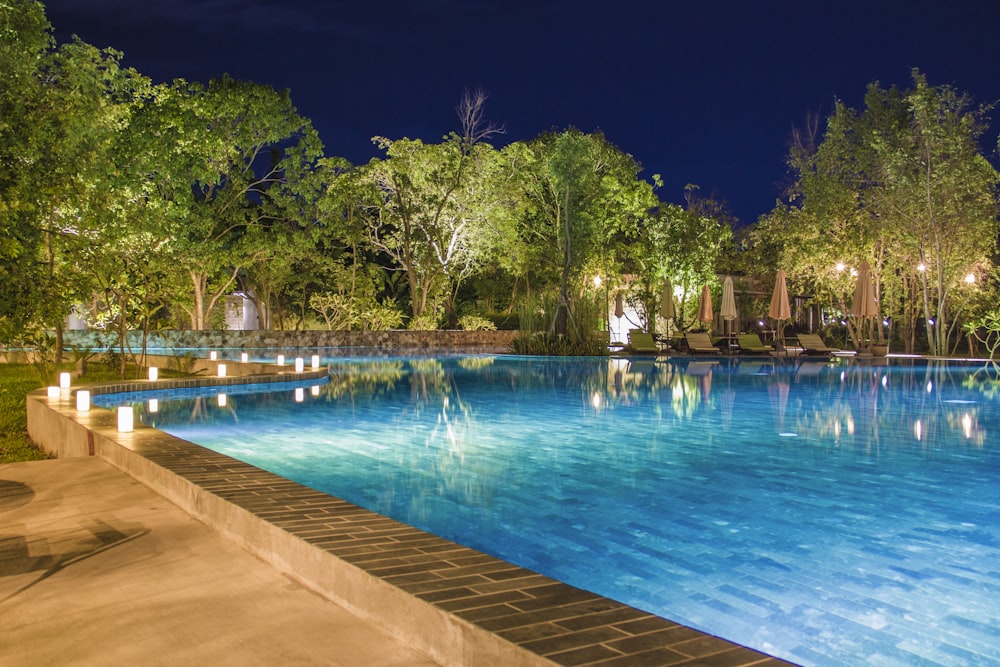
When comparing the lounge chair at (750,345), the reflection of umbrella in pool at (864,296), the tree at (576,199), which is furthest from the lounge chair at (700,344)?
the tree at (576,199)

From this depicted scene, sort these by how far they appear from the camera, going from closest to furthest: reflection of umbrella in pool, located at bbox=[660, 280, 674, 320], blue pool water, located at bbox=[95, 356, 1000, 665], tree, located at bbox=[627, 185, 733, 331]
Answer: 1. blue pool water, located at bbox=[95, 356, 1000, 665]
2. reflection of umbrella in pool, located at bbox=[660, 280, 674, 320]
3. tree, located at bbox=[627, 185, 733, 331]

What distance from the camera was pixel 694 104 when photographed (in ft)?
233

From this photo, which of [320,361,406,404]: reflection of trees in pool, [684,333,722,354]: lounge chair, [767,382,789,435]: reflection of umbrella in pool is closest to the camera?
[767,382,789,435]: reflection of umbrella in pool

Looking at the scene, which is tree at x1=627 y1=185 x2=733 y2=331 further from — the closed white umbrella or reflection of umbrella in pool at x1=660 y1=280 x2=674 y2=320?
the closed white umbrella

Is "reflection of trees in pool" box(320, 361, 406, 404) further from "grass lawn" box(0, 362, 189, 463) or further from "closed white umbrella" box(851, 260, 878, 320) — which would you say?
"closed white umbrella" box(851, 260, 878, 320)

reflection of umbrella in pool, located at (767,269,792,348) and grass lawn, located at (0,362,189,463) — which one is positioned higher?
reflection of umbrella in pool, located at (767,269,792,348)

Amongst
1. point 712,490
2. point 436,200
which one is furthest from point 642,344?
point 712,490

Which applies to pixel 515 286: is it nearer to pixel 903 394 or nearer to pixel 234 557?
pixel 903 394

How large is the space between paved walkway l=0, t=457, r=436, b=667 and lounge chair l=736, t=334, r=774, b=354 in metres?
21.6

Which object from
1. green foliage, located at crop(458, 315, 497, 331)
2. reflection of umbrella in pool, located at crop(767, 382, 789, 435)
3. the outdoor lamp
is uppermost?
green foliage, located at crop(458, 315, 497, 331)

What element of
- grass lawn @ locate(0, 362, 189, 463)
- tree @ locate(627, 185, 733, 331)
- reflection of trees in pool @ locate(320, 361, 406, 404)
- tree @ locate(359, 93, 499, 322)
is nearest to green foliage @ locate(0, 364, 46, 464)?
grass lawn @ locate(0, 362, 189, 463)

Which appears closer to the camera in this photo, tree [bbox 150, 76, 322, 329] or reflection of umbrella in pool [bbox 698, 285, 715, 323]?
tree [bbox 150, 76, 322, 329]

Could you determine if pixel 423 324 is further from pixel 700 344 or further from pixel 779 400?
pixel 779 400

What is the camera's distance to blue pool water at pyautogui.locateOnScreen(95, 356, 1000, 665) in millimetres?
3975
